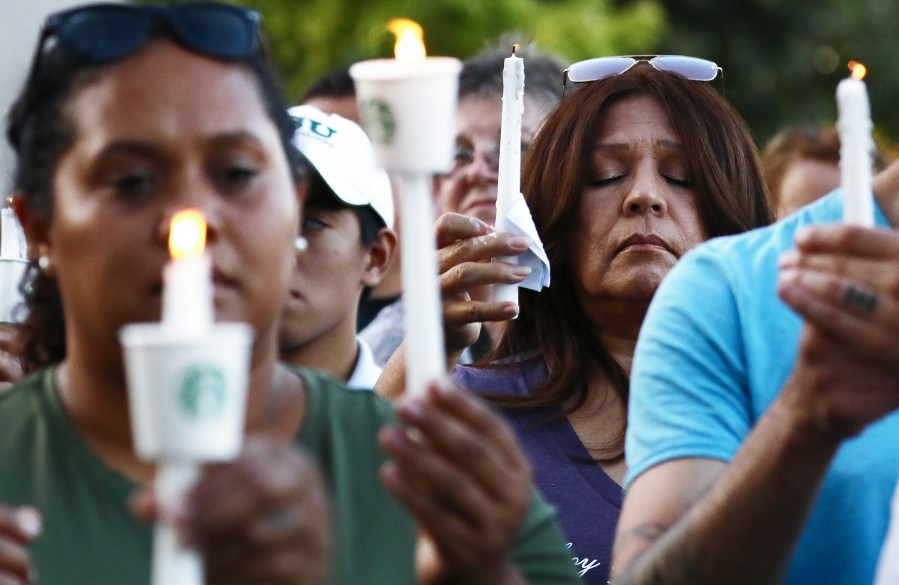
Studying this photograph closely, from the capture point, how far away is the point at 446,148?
167 centimetres

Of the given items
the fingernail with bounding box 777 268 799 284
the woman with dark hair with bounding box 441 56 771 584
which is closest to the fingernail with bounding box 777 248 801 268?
the fingernail with bounding box 777 268 799 284

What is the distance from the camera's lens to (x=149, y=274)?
6.89ft

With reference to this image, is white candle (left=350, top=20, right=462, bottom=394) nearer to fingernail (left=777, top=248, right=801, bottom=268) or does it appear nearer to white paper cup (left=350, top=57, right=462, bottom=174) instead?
white paper cup (left=350, top=57, right=462, bottom=174)

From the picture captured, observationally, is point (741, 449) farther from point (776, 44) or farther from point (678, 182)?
point (776, 44)

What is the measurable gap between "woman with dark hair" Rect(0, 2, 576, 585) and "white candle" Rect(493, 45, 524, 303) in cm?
98

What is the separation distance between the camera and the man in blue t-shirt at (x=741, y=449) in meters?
2.20

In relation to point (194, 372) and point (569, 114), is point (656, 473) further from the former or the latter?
point (569, 114)

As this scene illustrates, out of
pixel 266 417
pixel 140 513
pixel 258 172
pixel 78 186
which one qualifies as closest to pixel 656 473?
pixel 266 417

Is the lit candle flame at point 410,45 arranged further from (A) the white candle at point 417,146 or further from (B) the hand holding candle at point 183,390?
(B) the hand holding candle at point 183,390

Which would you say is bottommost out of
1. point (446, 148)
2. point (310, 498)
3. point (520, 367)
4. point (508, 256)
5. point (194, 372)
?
point (520, 367)

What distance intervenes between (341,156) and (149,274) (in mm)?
1827

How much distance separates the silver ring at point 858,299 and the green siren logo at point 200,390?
814 mm

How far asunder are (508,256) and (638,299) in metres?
0.42

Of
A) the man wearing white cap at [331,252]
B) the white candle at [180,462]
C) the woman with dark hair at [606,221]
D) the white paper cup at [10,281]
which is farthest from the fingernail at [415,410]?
the man wearing white cap at [331,252]
